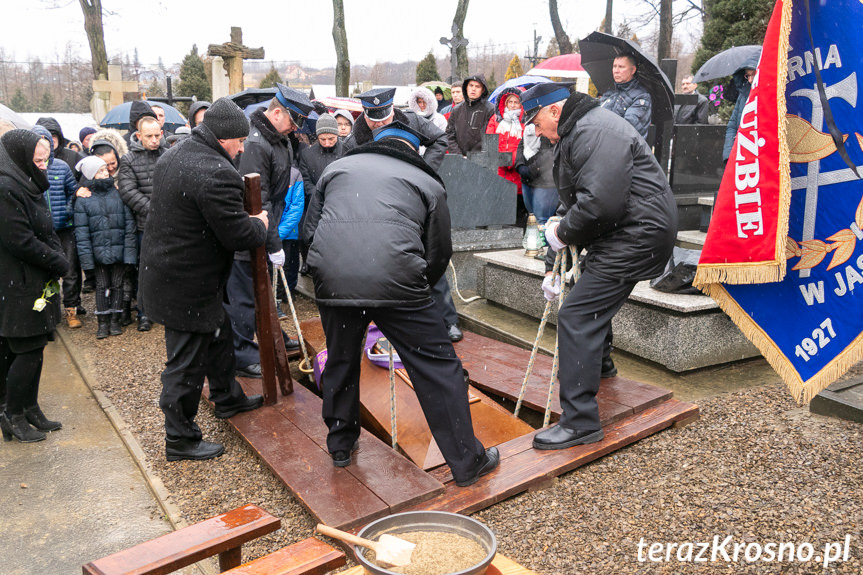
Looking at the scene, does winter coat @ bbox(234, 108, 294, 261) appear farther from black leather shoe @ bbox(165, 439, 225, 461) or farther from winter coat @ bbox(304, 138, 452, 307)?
winter coat @ bbox(304, 138, 452, 307)

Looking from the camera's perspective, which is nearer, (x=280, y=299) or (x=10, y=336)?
(x=10, y=336)

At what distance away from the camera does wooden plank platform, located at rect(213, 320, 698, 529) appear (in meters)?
3.34

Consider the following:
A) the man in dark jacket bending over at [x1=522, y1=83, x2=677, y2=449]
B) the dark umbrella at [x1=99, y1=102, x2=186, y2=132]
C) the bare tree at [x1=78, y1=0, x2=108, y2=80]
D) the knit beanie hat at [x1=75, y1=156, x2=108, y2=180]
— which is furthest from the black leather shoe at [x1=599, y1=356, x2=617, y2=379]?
the bare tree at [x1=78, y1=0, x2=108, y2=80]

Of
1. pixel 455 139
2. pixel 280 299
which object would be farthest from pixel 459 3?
pixel 280 299

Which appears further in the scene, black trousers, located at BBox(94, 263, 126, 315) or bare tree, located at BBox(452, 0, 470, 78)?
bare tree, located at BBox(452, 0, 470, 78)

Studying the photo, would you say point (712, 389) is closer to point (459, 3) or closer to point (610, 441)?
point (610, 441)

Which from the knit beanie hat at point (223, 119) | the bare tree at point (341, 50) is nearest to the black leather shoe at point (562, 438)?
the knit beanie hat at point (223, 119)

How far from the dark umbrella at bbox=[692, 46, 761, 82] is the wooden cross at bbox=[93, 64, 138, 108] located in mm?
→ 16534

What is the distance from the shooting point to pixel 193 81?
28.6 meters

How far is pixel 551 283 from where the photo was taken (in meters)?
4.45

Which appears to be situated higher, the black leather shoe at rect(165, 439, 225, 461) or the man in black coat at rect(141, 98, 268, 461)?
the man in black coat at rect(141, 98, 268, 461)

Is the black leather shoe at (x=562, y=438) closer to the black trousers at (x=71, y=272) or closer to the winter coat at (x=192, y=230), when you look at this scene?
the winter coat at (x=192, y=230)

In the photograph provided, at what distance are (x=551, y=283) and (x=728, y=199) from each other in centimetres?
117

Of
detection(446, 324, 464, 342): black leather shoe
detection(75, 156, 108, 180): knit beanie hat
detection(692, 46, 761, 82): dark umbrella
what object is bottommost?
detection(446, 324, 464, 342): black leather shoe
